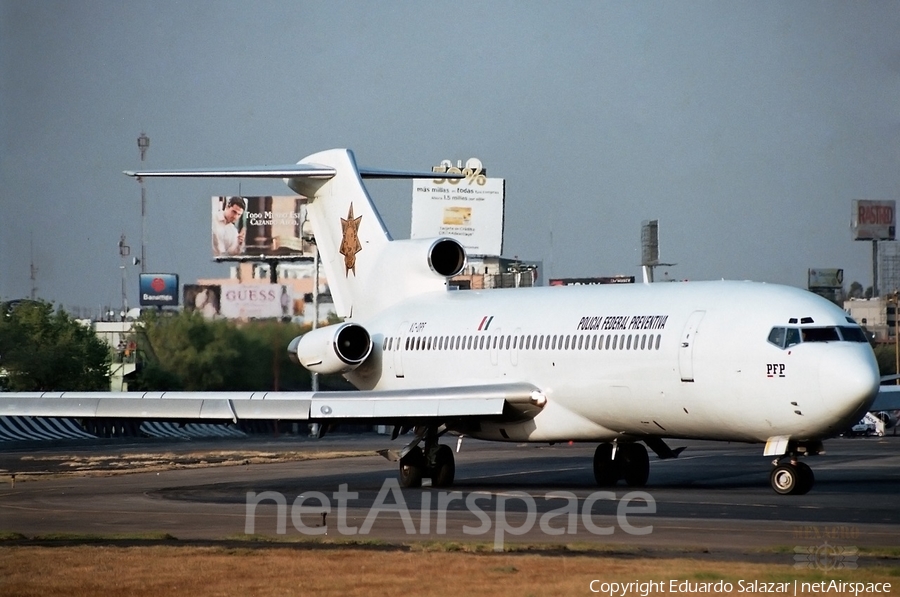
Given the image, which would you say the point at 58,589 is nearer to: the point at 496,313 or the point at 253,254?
the point at 496,313

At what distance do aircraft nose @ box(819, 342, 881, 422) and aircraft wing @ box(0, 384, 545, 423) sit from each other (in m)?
6.65

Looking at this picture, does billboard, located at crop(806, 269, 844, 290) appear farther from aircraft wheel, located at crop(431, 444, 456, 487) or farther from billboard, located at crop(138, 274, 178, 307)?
aircraft wheel, located at crop(431, 444, 456, 487)

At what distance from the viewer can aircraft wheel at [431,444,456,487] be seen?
2809cm

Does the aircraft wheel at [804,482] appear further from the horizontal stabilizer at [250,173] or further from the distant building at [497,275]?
the distant building at [497,275]

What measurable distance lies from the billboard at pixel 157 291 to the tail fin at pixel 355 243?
8602cm

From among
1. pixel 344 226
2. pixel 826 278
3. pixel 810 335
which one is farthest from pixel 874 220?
pixel 810 335

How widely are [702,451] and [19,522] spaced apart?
27020 mm

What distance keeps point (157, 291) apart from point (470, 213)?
39.8 m

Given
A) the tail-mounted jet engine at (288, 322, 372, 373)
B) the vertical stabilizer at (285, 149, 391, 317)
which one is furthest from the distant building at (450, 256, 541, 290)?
the tail-mounted jet engine at (288, 322, 372, 373)

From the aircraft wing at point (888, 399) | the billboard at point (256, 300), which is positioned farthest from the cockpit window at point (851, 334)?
the billboard at point (256, 300)

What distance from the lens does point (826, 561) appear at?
14578 millimetres

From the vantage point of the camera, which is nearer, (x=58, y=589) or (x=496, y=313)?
(x=58, y=589)

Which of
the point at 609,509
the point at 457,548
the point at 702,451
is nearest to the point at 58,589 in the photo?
the point at 457,548

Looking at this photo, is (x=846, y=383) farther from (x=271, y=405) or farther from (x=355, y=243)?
(x=355, y=243)
